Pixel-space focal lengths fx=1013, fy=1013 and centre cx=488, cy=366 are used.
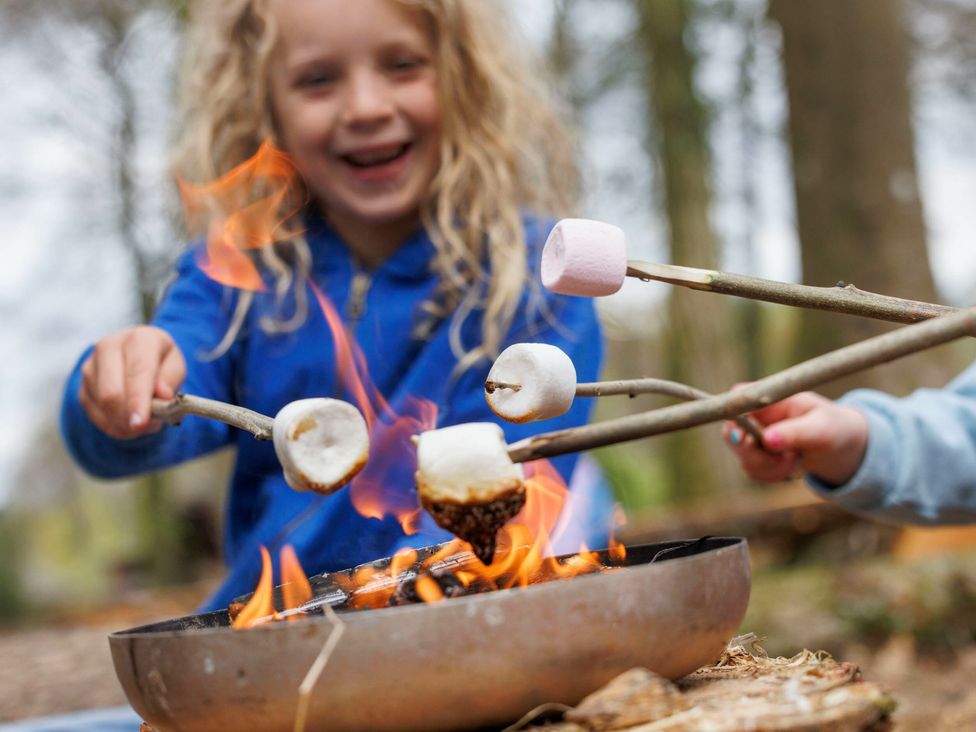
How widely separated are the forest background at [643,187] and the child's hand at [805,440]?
131 inches

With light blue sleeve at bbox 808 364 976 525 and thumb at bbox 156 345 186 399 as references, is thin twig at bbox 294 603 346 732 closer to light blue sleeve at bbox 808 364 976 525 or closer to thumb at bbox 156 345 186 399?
thumb at bbox 156 345 186 399

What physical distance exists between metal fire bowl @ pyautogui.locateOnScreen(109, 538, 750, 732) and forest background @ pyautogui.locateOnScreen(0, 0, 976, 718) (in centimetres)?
445

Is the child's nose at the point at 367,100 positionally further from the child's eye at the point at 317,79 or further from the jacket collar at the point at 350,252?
the jacket collar at the point at 350,252

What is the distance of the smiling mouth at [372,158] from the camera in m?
2.42

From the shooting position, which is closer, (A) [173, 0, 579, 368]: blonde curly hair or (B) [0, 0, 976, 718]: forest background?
(A) [173, 0, 579, 368]: blonde curly hair

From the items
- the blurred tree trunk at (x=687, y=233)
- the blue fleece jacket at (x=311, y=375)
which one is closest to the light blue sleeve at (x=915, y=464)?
the blue fleece jacket at (x=311, y=375)

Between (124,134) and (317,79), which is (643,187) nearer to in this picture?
(124,134)

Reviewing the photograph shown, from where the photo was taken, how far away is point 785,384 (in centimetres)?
94

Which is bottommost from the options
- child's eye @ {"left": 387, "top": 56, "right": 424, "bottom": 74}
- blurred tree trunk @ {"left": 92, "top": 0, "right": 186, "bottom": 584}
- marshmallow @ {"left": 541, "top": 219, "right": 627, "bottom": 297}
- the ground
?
the ground

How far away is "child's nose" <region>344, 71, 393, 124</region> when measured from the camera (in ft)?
7.51

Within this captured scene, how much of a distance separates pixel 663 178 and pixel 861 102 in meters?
3.43

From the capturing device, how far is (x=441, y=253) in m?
2.50

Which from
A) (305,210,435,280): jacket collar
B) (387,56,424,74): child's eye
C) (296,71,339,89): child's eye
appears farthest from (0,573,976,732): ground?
(296,71,339,89): child's eye

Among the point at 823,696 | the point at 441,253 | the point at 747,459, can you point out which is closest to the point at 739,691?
the point at 823,696
